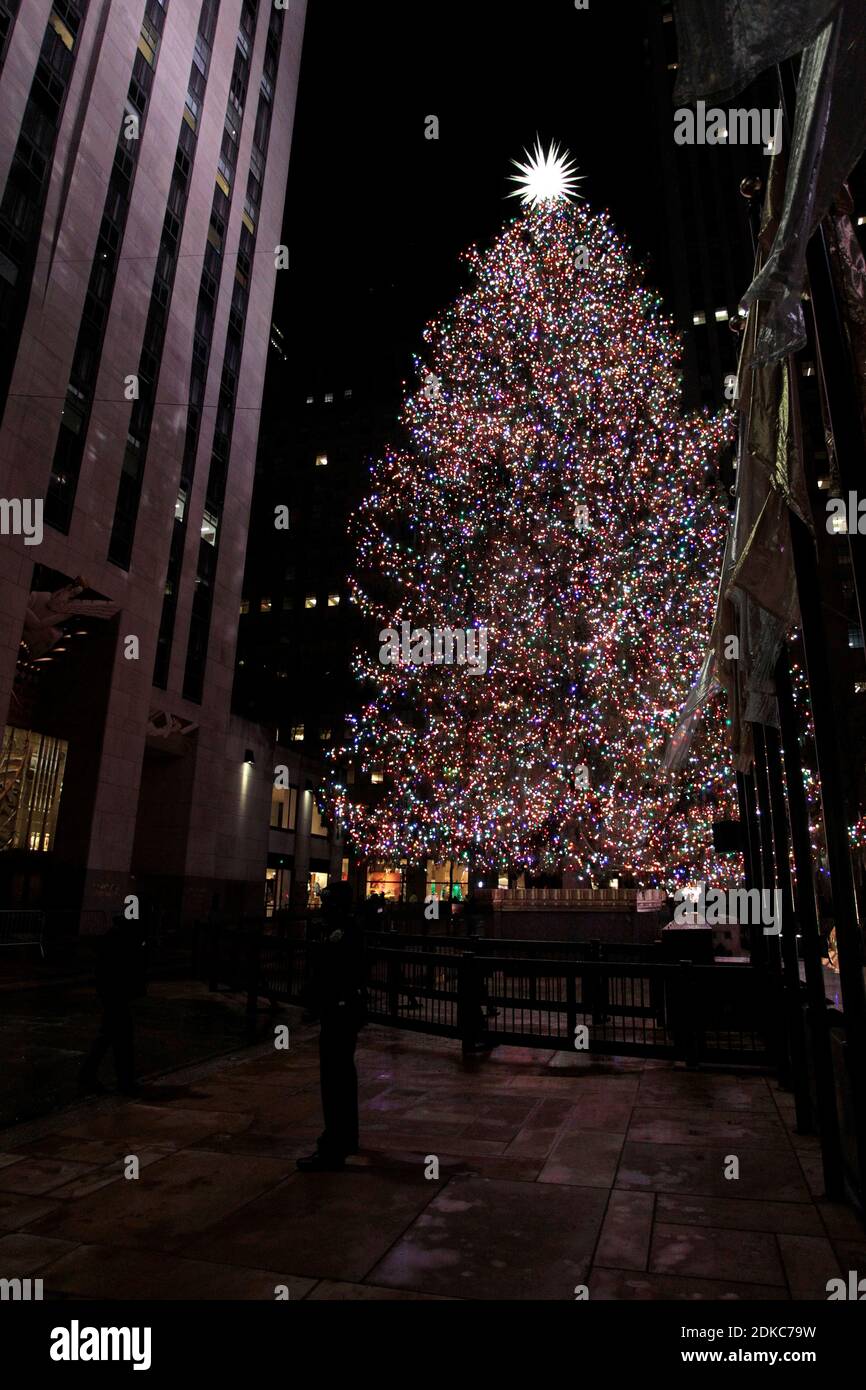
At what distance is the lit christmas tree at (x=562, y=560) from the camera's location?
2175 centimetres

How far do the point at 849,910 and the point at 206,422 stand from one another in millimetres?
36268

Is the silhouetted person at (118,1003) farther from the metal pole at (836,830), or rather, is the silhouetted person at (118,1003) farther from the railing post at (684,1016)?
the metal pole at (836,830)

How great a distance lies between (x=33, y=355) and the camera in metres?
23.9

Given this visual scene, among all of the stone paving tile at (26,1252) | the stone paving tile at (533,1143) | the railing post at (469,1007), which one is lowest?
the stone paving tile at (26,1252)

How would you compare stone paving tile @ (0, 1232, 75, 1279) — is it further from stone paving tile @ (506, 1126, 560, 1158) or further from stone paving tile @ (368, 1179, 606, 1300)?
stone paving tile @ (506, 1126, 560, 1158)

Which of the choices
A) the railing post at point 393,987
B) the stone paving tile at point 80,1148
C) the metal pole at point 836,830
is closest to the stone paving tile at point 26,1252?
the stone paving tile at point 80,1148

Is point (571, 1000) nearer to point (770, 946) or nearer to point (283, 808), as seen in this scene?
point (770, 946)

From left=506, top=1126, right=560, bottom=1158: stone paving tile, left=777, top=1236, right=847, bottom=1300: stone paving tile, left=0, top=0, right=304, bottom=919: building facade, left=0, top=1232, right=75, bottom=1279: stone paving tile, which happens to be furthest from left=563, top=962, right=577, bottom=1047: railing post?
left=0, top=0, right=304, bottom=919: building facade

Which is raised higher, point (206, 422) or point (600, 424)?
point (206, 422)

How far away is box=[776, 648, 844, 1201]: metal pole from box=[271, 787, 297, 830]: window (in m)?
46.0

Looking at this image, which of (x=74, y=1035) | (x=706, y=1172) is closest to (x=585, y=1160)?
(x=706, y=1172)

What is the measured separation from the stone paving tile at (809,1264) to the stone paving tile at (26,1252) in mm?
3740

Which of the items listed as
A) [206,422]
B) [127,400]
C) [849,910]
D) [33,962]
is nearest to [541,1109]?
[849,910]
